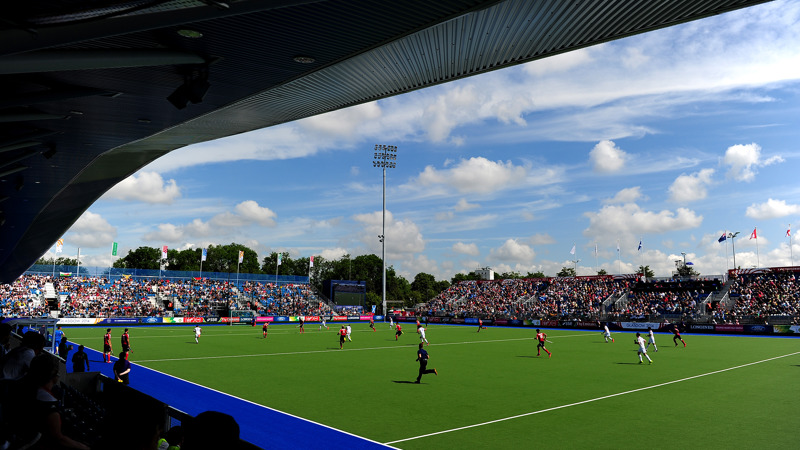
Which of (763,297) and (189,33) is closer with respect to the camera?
(189,33)

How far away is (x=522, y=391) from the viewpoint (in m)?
18.1

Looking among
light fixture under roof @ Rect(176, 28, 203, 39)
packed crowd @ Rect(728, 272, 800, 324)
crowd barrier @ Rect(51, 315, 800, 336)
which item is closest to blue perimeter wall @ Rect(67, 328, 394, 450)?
light fixture under roof @ Rect(176, 28, 203, 39)

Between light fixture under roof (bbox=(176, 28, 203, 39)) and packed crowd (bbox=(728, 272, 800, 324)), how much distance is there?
5305 centimetres

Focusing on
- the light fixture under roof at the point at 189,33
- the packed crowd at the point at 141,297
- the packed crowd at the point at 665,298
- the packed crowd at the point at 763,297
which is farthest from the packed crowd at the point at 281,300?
the light fixture under roof at the point at 189,33

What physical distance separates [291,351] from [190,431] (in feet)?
101

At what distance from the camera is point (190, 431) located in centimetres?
247

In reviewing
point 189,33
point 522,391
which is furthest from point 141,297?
point 189,33

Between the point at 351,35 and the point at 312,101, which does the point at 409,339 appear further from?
the point at 351,35

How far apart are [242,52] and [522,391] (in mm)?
14908

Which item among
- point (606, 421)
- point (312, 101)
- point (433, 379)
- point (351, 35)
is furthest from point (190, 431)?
point (433, 379)

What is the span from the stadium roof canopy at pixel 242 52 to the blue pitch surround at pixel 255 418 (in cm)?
772

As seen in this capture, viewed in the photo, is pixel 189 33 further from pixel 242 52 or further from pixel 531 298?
pixel 531 298

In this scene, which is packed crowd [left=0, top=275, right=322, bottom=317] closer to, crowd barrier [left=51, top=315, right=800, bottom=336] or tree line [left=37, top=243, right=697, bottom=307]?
crowd barrier [left=51, top=315, right=800, bottom=336]

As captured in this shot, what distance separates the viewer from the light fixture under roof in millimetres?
7066
